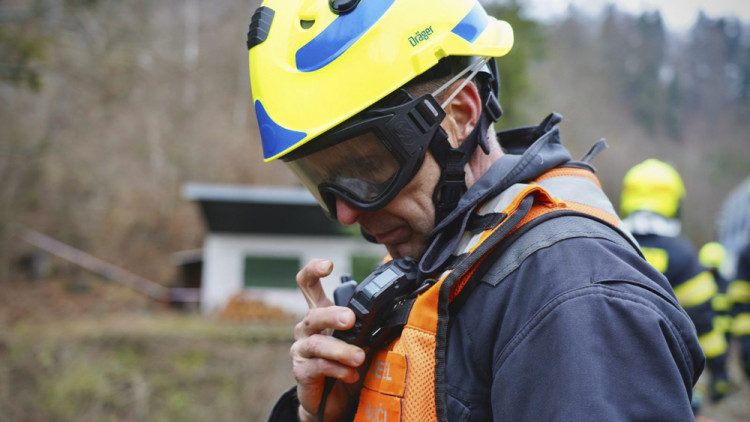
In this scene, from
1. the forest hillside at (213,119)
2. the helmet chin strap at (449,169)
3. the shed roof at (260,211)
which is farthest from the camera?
the forest hillside at (213,119)

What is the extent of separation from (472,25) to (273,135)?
60 centimetres

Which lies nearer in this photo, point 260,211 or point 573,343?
point 573,343

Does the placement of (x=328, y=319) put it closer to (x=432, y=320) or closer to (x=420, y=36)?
(x=432, y=320)

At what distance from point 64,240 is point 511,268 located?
28.8 meters

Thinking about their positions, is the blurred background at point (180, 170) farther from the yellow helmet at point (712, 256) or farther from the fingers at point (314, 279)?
the yellow helmet at point (712, 256)

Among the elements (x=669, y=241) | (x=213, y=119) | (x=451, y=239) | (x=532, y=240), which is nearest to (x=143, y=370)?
(x=669, y=241)

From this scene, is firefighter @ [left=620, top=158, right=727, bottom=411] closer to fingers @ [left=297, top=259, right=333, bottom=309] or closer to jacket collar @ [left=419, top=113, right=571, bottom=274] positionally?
jacket collar @ [left=419, top=113, right=571, bottom=274]

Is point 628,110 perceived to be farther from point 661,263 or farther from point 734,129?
point 661,263

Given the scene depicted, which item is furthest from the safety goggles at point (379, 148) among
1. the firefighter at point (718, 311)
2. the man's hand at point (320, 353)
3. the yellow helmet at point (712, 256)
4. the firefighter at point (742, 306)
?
the yellow helmet at point (712, 256)

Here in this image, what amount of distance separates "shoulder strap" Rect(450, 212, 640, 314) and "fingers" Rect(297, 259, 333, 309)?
0.45 meters

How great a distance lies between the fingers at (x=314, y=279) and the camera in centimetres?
166

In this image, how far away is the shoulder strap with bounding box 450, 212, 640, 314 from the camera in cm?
125

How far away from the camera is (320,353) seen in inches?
59.4

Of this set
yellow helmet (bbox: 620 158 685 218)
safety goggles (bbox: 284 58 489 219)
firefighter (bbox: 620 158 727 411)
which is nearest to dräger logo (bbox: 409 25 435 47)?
safety goggles (bbox: 284 58 489 219)
